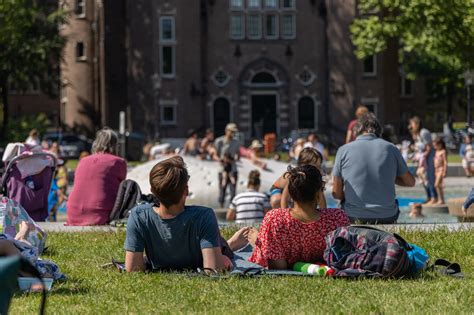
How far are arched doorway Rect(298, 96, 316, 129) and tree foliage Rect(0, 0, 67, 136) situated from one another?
13.5m

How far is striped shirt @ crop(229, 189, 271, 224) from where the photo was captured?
56.9 ft

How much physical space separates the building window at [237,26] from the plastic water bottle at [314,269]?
54024mm

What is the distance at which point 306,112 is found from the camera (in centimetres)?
6381

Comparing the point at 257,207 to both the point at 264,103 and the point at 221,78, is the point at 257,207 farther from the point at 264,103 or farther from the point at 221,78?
the point at 264,103

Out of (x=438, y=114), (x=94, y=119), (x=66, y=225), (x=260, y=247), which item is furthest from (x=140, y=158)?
(x=260, y=247)

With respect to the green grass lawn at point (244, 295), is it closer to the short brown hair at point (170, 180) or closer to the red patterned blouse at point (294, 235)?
the red patterned blouse at point (294, 235)

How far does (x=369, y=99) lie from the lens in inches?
2495

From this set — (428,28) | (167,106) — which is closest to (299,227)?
(428,28)

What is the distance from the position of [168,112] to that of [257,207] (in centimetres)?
4583

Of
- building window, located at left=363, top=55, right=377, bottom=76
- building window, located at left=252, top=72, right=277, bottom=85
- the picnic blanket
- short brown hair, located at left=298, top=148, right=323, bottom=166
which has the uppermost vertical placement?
building window, located at left=363, top=55, right=377, bottom=76

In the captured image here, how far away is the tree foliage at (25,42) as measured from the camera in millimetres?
51375

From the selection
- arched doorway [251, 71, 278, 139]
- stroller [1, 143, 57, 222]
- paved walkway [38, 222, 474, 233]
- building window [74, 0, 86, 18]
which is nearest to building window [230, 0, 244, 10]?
arched doorway [251, 71, 278, 139]

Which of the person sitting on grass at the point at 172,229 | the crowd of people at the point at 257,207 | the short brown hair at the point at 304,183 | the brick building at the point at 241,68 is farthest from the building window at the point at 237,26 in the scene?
the person sitting on grass at the point at 172,229

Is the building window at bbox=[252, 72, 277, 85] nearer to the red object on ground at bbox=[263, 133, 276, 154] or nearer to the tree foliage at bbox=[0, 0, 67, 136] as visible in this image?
the red object on ground at bbox=[263, 133, 276, 154]
